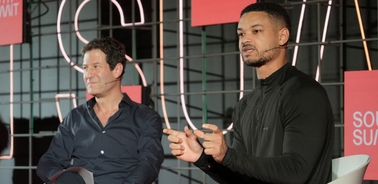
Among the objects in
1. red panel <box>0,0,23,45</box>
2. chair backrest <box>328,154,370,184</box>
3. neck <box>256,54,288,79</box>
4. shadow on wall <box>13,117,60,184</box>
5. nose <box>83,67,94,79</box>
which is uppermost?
red panel <box>0,0,23,45</box>

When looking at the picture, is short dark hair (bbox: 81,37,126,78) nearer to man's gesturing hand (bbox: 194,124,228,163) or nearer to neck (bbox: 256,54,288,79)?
neck (bbox: 256,54,288,79)

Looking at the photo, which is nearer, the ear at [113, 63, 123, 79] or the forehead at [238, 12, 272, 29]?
the forehead at [238, 12, 272, 29]

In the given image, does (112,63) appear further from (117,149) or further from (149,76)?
(149,76)

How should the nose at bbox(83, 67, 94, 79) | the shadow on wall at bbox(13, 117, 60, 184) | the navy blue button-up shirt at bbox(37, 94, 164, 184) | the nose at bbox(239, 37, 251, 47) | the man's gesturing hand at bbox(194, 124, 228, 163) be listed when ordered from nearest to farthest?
the man's gesturing hand at bbox(194, 124, 228, 163), the nose at bbox(239, 37, 251, 47), the navy blue button-up shirt at bbox(37, 94, 164, 184), the nose at bbox(83, 67, 94, 79), the shadow on wall at bbox(13, 117, 60, 184)

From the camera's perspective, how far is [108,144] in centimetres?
352

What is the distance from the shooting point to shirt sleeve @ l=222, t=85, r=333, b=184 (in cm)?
198

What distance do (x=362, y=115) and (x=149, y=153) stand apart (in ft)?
3.66

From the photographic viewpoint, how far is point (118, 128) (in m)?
3.54

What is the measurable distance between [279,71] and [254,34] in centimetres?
16

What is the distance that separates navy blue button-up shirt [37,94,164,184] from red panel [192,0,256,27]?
2.94ft

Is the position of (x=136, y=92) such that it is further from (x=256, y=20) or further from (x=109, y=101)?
→ (x=256, y=20)

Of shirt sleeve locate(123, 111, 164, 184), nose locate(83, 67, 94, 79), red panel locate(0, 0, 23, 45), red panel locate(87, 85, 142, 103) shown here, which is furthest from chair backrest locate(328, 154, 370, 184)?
red panel locate(0, 0, 23, 45)

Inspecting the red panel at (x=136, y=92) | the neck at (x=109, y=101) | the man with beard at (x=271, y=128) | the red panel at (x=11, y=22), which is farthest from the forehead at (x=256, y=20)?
the red panel at (x=11, y=22)

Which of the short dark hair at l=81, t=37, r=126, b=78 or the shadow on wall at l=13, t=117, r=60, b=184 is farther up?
the short dark hair at l=81, t=37, r=126, b=78
